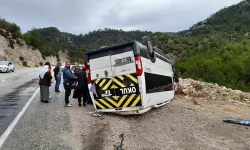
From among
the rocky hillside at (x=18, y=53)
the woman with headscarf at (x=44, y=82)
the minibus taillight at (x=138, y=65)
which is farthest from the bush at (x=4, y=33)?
the minibus taillight at (x=138, y=65)

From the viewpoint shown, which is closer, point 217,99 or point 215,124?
point 215,124

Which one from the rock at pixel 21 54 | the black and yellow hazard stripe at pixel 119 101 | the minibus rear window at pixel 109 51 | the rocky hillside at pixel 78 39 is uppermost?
the rocky hillside at pixel 78 39

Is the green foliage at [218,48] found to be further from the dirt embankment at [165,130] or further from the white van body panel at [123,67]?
the white van body panel at [123,67]

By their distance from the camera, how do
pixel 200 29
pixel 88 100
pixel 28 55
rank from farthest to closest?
pixel 200 29 → pixel 28 55 → pixel 88 100

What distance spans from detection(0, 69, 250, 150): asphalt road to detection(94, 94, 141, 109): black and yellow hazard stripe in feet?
1.33

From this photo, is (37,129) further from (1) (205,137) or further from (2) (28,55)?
(2) (28,55)

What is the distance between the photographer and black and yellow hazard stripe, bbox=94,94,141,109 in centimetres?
937

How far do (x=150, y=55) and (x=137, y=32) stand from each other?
396 feet

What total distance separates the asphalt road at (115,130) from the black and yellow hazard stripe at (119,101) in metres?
0.40

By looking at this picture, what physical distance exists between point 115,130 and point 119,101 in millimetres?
1448

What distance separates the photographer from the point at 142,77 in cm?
931

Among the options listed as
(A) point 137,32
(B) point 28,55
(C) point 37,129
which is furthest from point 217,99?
(A) point 137,32

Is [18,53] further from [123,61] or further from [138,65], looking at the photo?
[138,65]

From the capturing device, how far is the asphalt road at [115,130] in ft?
23.2
